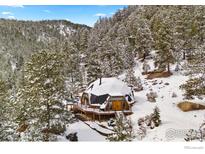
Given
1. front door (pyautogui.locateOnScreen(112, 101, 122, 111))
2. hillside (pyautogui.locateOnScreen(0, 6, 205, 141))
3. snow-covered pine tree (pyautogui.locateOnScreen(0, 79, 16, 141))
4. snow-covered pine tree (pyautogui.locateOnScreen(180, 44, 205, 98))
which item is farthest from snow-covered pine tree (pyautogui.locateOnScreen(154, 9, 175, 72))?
snow-covered pine tree (pyautogui.locateOnScreen(0, 79, 16, 141))

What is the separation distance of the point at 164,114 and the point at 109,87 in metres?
1.27

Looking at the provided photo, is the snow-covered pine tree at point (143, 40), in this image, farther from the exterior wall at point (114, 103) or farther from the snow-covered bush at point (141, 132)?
the snow-covered bush at point (141, 132)

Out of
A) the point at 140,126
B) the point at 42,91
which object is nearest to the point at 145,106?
the point at 140,126

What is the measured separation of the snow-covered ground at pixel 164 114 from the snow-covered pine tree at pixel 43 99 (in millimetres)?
408

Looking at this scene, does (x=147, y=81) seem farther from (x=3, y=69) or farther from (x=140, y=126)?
(x=3, y=69)

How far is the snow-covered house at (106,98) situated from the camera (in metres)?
8.22

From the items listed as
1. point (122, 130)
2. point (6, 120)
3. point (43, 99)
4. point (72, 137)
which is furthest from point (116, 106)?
point (6, 120)

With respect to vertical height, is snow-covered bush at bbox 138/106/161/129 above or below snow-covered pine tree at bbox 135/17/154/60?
below

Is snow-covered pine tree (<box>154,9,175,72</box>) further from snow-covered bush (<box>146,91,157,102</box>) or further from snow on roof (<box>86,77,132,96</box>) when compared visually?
snow on roof (<box>86,77,132,96</box>)

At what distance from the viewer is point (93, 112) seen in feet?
27.3

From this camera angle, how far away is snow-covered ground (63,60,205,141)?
780 centimetres

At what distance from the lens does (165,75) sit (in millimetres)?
8367

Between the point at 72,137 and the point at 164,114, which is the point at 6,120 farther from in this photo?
the point at 164,114

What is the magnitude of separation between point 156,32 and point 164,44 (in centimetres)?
47
